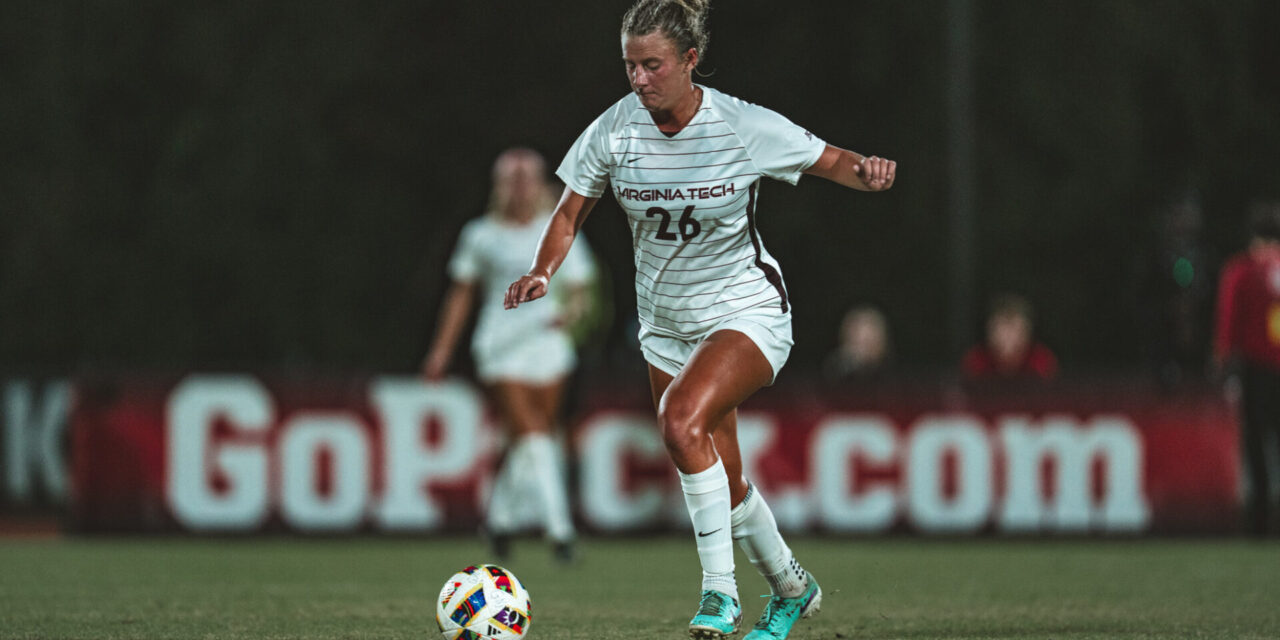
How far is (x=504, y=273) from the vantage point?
11.2 m

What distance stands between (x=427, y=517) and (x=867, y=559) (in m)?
3.34

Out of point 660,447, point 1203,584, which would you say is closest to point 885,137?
point 660,447

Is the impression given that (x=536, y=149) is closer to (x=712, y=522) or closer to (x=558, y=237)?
(x=558, y=237)

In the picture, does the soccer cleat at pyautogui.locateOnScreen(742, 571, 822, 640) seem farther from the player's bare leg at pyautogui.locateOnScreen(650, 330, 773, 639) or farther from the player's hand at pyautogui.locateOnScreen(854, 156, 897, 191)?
the player's hand at pyautogui.locateOnScreen(854, 156, 897, 191)

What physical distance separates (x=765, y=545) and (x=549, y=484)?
4.31 meters

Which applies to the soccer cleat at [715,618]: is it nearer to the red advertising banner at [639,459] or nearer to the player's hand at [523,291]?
the player's hand at [523,291]

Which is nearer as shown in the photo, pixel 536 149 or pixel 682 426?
pixel 682 426

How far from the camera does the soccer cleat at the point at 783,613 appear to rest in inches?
254

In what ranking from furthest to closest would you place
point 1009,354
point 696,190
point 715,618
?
point 1009,354 < point 696,190 < point 715,618

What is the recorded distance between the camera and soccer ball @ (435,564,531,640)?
6.22 metres

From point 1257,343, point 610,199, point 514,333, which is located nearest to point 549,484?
point 514,333

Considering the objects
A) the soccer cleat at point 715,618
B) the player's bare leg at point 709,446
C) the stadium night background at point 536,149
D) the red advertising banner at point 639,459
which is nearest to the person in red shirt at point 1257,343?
the red advertising banner at point 639,459

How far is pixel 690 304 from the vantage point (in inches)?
256

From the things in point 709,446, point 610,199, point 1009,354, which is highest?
point 610,199
